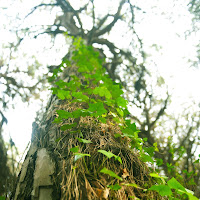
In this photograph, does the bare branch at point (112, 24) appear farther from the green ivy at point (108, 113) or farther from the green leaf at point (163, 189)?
the green leaf at point (163, 189)

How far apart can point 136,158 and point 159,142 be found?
2754 mm

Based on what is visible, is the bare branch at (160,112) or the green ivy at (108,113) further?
the bare branch at (160,112)

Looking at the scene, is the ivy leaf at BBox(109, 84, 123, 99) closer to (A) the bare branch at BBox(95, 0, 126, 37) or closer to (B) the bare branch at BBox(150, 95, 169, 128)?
(B) the bare branch at BBox(150, 95, 169, 128)

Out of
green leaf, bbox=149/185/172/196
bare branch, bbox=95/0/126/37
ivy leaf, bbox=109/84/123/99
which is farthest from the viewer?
bare branch, bbox=95/0/126/37

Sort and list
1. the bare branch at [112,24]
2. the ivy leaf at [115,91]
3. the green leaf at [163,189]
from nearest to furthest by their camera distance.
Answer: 1. the green leaf at [163,189]
2. the ivy leaf at [115,91]
3. the bare branch at [112,24]

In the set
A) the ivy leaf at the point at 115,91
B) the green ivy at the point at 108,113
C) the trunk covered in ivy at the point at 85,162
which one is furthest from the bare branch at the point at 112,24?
the trunk covered in ivy at the point at 85,162

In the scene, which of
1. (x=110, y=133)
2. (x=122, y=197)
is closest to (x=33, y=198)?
(x=122, y=197)

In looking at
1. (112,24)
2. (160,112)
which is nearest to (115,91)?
(160,112)

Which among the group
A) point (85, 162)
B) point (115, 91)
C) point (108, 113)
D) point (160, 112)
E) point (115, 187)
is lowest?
point (115, 187)

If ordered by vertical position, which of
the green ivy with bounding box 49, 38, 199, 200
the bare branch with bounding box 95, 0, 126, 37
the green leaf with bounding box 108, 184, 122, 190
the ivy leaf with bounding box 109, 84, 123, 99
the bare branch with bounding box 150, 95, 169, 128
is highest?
the bare branch with bounding box 95, 0, 126, 37

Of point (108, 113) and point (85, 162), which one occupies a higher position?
point (108, 113)

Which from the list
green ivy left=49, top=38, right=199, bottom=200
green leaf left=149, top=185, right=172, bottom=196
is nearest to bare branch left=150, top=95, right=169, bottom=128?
green ivy left=49, top=38, right=199, bottom=200

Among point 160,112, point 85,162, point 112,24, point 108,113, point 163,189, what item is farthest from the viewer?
point 112,24

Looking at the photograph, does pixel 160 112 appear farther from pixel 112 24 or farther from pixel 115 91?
pixel 115 91
